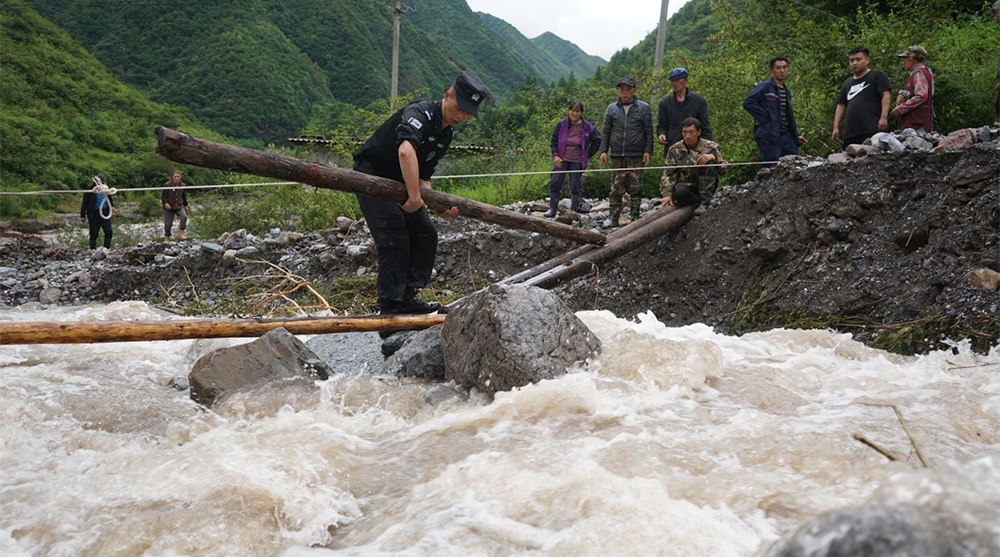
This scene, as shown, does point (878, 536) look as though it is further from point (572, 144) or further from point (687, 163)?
point (572, 144)

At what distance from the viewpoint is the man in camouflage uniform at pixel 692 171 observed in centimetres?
655

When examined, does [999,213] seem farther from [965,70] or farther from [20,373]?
[20,373]

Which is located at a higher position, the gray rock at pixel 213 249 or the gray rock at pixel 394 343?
the gray rock at pixel 394 343

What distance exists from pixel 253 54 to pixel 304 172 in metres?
46.9

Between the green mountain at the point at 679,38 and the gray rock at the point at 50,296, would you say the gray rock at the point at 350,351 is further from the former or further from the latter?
the green mountain at the point at 679,38

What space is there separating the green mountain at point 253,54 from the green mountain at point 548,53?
34513 mm

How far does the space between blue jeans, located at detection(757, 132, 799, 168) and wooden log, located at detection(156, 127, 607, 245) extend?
3.01 m

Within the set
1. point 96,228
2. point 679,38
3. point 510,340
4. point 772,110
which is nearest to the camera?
point 510,340

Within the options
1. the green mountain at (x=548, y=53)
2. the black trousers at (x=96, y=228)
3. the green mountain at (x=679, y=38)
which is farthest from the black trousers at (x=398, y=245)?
the green mountain at (x=548, y=53)

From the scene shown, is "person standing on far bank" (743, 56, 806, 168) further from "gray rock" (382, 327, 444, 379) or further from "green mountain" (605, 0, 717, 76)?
"green mountain" (605, 0, 717, 76)

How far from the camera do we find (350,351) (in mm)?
5078

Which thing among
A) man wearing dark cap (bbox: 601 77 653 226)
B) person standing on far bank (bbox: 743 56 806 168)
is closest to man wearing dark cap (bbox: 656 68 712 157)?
man wearing dark cap (bbox: 601 77 653 226)

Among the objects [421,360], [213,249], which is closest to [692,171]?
[421,360]

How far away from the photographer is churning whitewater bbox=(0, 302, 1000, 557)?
2.11m
